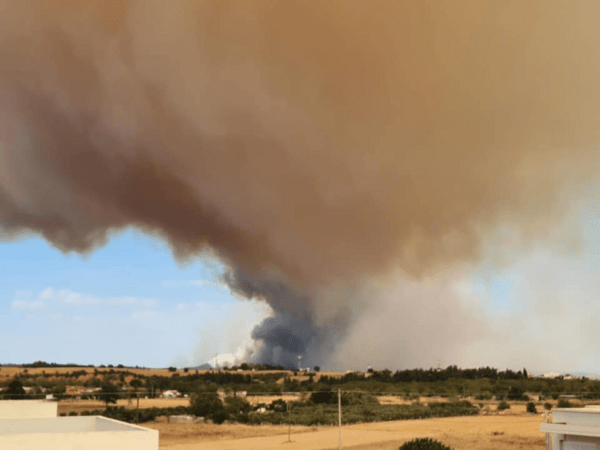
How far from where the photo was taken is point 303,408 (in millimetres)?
72750

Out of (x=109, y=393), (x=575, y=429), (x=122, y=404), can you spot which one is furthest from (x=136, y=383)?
(x=575, y=429)

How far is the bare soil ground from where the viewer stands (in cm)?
4633

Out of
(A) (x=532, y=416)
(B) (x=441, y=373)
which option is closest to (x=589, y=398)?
(A) (x=532, y=416)

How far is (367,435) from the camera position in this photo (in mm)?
53375

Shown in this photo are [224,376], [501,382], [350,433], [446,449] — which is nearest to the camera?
[446,449]

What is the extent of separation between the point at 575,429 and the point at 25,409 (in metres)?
16.8

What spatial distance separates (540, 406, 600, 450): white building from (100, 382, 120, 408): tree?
200ft

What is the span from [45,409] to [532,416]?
58.4m

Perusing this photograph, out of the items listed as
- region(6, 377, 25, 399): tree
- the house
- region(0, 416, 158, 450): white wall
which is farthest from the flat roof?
the house

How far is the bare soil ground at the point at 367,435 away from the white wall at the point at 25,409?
82.0ft

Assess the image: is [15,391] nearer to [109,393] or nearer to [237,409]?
[109,393]

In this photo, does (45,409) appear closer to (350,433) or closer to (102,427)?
(102,427)

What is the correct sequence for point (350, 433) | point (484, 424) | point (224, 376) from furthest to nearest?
point (224, 376)
point (484, 424)
point (350, 433)

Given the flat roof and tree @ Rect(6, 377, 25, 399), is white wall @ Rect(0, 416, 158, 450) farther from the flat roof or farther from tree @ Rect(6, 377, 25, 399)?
tree @ Rect(6, 377, 25, 399)
